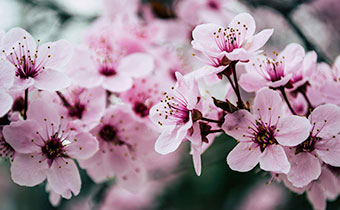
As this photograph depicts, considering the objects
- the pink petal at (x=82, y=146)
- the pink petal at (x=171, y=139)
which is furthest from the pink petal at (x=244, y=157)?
the pink petal at (x=82, y=146)

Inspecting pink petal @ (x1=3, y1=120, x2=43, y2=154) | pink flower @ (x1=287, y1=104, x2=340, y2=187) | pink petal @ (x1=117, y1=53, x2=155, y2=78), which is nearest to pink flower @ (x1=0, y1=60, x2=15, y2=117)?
pink petal @ (x1=3, y1=120, x2=43, y2=154)

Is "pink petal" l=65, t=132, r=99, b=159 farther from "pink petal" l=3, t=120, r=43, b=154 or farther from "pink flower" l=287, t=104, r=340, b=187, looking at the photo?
"pink flower" l=287, t=104, r=340, b=187

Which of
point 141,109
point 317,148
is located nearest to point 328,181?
point 317,148

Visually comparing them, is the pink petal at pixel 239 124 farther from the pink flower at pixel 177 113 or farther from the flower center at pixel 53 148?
the flower center at pixel 53 148

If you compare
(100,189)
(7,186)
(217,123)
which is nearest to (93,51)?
(217,123)

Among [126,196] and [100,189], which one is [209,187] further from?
[100,189]

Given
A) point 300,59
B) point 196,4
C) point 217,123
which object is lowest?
point 196,4
